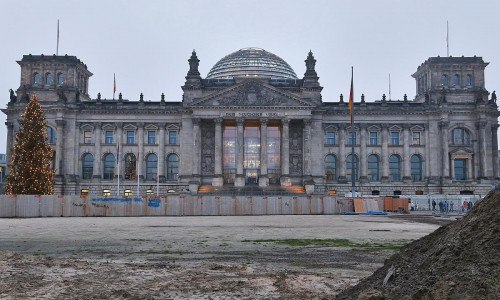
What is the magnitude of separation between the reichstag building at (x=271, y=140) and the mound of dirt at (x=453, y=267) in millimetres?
71496

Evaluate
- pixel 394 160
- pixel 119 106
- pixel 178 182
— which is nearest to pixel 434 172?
pixel 394 160

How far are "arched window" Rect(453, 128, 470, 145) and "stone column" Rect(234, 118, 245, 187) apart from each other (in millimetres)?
34432

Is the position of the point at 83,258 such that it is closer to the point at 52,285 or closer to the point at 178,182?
the point at 52,285

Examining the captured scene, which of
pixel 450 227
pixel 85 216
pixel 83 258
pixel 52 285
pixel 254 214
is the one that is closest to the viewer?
pixel 450 227

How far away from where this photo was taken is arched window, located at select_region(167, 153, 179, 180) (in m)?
83.8

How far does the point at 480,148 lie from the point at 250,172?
3663 centimetres

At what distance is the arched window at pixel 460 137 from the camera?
8400 cm

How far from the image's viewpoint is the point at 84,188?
270 ft

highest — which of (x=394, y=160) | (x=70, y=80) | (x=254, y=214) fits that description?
(x=70, y=80)

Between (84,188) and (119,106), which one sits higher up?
(119,106)

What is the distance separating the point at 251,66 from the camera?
98938mm

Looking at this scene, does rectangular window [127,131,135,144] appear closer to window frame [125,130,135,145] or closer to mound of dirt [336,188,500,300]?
window frame [125,130,135,145]

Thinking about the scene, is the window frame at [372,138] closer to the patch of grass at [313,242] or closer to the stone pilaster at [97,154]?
the stone pilaster at [97,154]

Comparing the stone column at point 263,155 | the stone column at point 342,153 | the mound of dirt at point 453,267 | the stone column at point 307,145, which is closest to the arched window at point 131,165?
the stone column at point 263,155
